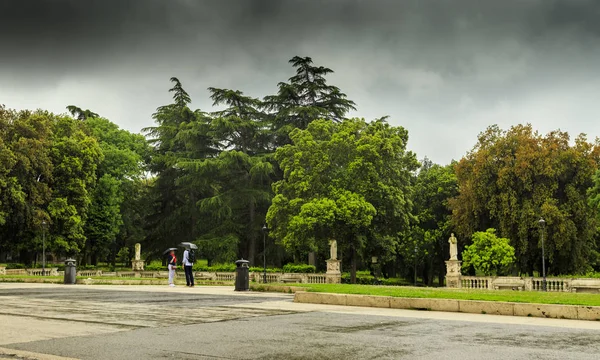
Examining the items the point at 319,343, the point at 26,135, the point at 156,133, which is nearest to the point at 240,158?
the point at 156,133

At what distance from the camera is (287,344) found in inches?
336

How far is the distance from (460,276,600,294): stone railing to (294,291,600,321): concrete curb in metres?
21.3

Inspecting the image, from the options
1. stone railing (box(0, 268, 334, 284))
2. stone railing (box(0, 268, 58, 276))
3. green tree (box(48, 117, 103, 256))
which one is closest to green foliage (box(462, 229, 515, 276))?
stone railing (box(0, 268, 334, 284))

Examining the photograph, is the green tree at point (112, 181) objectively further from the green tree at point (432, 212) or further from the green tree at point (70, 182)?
the green tree at point (432, 212)

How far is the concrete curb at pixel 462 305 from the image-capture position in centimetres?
1274

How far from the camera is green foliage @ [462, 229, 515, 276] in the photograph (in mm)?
40938

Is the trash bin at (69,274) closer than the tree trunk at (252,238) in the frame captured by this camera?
Yes

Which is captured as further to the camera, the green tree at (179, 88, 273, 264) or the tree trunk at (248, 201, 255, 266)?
the tree trunk at (248, 201, 255, 266)

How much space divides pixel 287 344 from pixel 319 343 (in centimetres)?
47

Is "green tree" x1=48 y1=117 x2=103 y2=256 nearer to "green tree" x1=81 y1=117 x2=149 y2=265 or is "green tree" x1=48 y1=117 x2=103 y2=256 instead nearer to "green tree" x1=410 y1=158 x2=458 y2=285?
"green tree" x1=81 y1=117 x2=149 y2=265

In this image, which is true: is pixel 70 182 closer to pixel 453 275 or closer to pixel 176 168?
pixel 176 168

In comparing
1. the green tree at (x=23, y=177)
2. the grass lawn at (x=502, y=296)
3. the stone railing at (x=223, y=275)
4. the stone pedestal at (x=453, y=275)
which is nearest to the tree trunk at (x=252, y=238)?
the stone railing at (x=223, y=275)

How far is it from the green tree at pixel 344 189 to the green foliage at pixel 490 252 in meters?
5.29

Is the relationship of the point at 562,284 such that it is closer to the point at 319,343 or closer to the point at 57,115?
the point at 319,343
